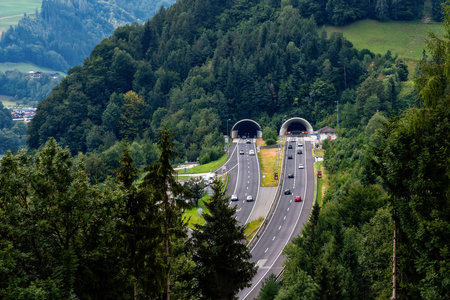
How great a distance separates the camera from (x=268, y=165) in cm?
10444

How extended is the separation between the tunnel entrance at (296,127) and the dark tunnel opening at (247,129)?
28.5 feet

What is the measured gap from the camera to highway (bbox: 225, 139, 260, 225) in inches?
3342

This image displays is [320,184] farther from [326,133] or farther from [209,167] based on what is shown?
[326,133]

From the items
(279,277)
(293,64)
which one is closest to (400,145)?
(279,277)

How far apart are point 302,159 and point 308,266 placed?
2339 inches

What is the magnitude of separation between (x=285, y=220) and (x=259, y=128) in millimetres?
59717

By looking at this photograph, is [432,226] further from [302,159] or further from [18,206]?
[302,159]

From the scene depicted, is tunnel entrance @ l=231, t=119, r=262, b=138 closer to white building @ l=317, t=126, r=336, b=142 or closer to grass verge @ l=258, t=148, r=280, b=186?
white building @ l=317, t=126, r=336, b=142

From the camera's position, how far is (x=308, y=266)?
48000 millimetres

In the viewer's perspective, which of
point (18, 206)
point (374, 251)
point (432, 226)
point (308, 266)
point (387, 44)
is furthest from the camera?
point (387, 44)

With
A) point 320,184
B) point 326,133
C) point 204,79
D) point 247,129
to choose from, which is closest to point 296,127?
point 247,129

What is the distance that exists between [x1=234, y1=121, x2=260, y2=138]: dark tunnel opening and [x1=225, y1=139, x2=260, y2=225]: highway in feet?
50.9

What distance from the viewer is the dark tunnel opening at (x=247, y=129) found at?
139250 millimetres

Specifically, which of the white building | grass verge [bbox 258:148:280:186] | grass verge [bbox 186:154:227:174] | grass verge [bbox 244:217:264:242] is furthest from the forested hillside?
grass verge [bbox 244:217:264:242]
